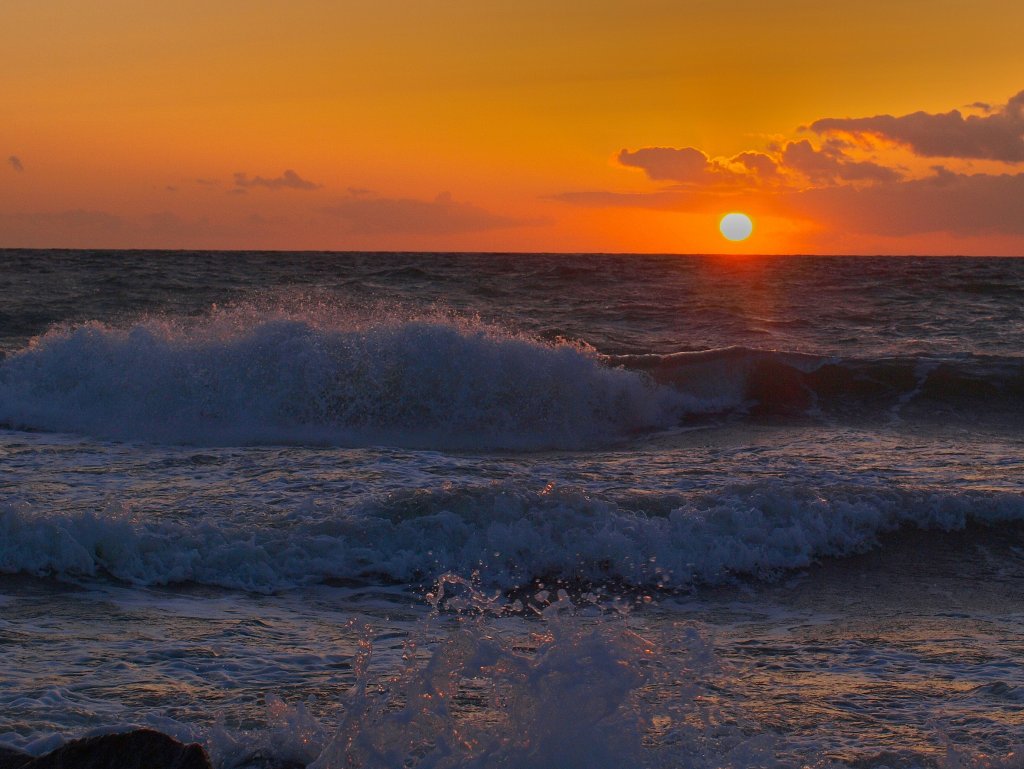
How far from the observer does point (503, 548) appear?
6.38 metres

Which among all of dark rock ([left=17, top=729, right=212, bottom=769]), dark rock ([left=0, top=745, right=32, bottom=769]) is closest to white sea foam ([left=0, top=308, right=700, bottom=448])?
dark rock ([left=0, top=745, right=32, bottom=769])

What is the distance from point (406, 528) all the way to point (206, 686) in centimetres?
258

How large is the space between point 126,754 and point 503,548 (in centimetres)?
366

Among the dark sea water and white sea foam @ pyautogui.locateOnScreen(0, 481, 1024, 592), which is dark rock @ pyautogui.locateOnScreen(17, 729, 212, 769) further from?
white sea foam @ pyautogui.locateOnScreen(0, 481, 1024, 592)

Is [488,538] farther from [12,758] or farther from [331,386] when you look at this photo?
[331,386]

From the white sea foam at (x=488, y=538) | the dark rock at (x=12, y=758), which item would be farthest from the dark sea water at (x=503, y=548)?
the dark rock at (x=12, y=758)

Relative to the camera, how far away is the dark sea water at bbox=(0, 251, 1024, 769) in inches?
140

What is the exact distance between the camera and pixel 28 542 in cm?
593

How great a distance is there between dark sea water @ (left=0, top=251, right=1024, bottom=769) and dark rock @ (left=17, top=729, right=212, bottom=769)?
1.62 ft

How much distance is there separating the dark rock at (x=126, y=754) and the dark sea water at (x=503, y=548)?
0.49 m

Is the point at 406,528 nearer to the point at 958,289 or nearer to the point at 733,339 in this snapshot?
the point at 733,339

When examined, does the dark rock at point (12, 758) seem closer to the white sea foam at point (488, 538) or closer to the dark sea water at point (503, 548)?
the dark sea water at point (503, 548)

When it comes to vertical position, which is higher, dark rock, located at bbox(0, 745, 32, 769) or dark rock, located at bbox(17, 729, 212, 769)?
dark rock, located at bbox(17, 729, 212, 769)

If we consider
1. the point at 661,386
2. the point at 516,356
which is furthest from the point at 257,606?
the point at 661,386
